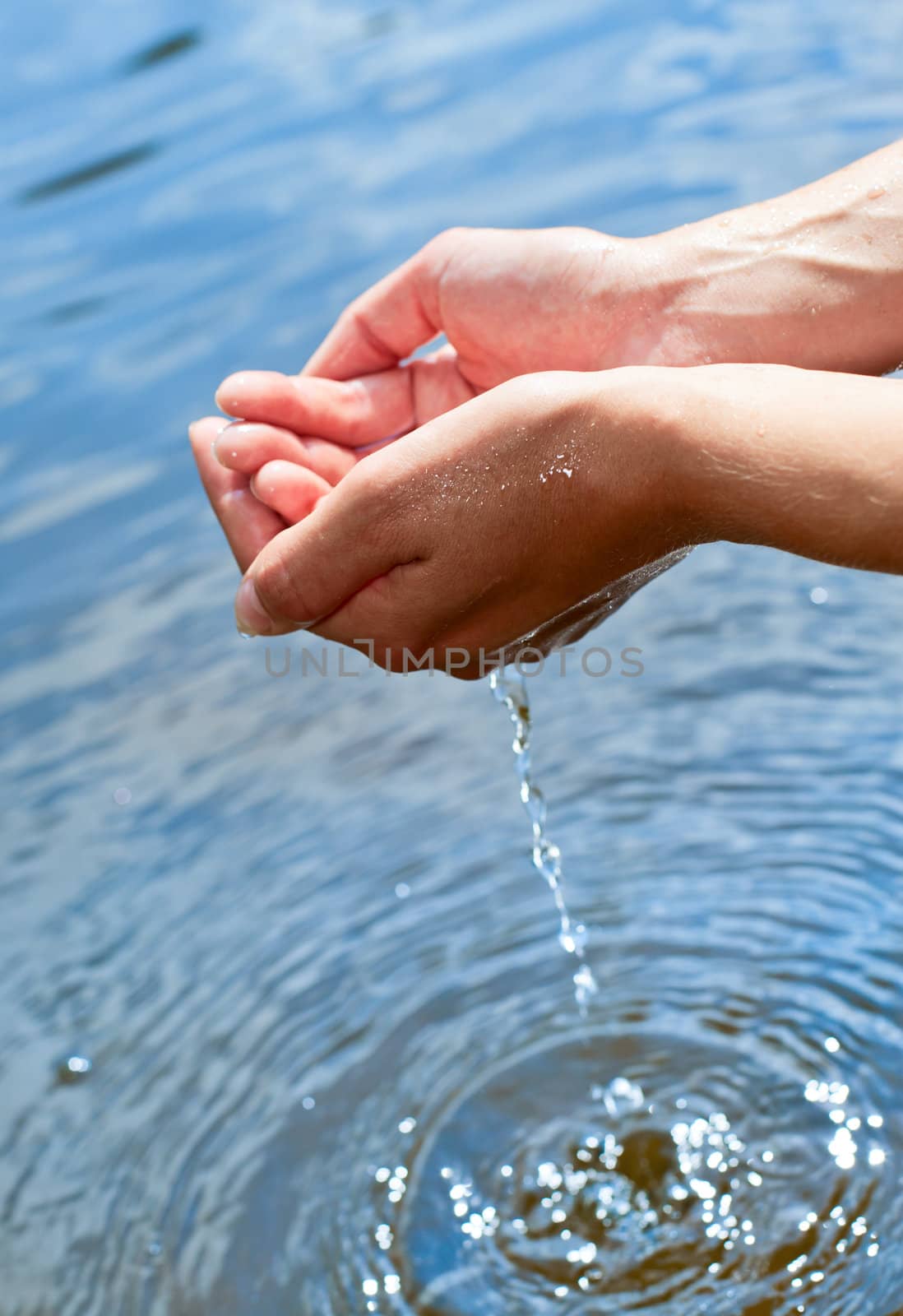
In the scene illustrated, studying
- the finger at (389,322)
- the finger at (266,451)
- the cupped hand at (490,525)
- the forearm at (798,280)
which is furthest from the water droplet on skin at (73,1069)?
the forearm at (798,280)

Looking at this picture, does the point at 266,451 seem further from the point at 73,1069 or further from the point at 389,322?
the point at 73,1069

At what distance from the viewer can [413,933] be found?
3.21 metres

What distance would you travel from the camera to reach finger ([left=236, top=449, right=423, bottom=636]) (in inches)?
85.1


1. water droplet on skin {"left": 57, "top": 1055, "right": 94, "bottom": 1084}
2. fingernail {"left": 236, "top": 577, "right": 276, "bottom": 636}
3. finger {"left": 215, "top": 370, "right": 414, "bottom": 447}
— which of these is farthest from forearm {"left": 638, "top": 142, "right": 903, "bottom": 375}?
water droplet on skin {"left": 57, "top": 1055, "right": 94, "bottom": 1084}

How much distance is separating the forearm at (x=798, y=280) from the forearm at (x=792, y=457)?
0.60 meters

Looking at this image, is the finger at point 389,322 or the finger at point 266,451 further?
the finger at point 389,322

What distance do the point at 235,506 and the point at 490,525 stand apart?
0.65 metres

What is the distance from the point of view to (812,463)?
1.91 metres

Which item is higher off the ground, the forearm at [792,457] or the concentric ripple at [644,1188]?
the forearm at [792,457]

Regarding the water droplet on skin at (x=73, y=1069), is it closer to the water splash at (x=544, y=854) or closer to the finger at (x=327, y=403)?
the water splash at (x=544, y=854)

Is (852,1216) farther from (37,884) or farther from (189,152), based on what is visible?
(189,152)

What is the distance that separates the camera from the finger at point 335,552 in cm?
216

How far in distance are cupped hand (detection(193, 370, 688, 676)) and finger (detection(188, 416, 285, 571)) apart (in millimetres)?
199

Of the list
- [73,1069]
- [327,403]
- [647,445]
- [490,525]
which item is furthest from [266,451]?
[73,1069]
